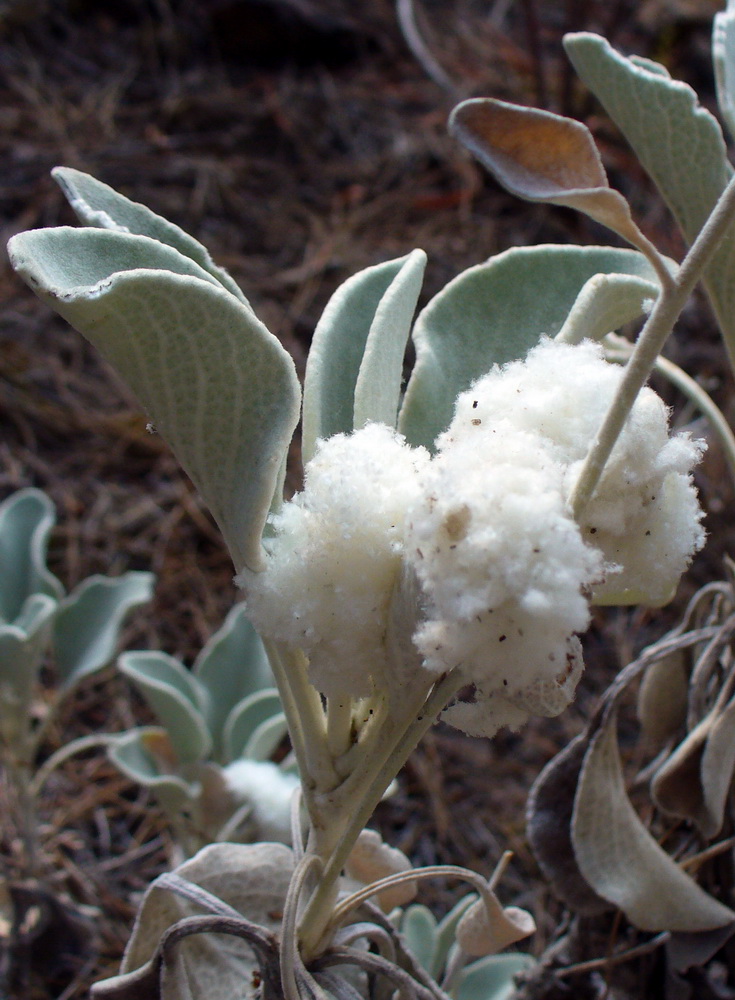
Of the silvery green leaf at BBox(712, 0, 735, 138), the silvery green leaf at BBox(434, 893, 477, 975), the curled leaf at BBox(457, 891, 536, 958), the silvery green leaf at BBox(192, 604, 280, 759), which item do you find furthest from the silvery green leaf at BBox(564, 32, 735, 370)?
the silvery green leaf at BBox(192, 604, 280, 759)

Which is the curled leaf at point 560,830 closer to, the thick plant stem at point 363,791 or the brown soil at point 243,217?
the thick plant stem at point 363,791

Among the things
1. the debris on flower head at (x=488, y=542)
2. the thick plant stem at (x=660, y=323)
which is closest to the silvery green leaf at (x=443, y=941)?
the debris on flower head at (x=488, y=542)

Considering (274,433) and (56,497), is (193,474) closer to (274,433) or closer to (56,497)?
(274,433)

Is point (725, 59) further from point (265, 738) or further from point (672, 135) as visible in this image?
point (265, 738)

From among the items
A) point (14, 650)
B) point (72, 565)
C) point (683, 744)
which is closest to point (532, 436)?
point (683, 744)

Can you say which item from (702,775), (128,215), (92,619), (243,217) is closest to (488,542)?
(128,215)
